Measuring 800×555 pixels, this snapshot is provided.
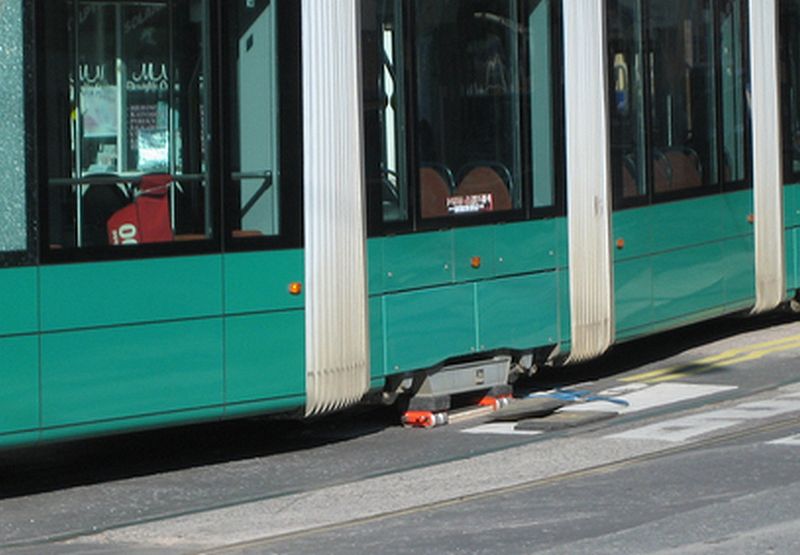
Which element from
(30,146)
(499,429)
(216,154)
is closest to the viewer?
(30,146)

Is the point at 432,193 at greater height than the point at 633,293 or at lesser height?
greater

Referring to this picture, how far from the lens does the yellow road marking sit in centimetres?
1293

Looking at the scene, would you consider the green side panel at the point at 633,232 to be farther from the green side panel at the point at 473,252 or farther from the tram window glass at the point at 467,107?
the green side panel at the point at 473,252

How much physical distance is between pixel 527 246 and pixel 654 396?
4.50ft

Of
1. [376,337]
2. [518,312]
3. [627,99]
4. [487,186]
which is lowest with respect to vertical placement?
[376,337]

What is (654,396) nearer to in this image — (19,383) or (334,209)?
(334,209)

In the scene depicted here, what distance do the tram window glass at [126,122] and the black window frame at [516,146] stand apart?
1325 millimetres

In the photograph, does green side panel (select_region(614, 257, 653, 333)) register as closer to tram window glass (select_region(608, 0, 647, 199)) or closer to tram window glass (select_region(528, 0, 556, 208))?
tram window glass (select_region(608, 0, 647, 199))

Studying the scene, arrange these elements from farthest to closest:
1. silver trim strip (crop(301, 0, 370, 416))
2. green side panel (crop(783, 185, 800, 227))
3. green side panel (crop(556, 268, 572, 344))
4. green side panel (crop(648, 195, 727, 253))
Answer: green side panel (crop(783, 185, 800, 227)), green side panel (crop(648, 195, 727, 253)), green side panel (crop(556, 268, 572, 344)), silver trim strip (crop(301, 0, 370, 416))

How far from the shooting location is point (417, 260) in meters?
10.6

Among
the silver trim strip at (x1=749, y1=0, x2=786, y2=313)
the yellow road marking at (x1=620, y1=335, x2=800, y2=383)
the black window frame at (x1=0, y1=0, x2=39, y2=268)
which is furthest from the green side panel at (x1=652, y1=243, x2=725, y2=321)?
the black window frame at (x1=0, y1=0, x2=39, y2=268)

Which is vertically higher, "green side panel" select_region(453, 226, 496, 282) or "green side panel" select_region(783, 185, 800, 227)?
"green side panel" select_region(783, 185, 800, 227)

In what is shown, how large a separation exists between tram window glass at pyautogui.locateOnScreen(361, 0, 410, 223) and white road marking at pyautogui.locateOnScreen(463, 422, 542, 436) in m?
1.37

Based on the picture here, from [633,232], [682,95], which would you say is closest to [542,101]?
[633,232]
